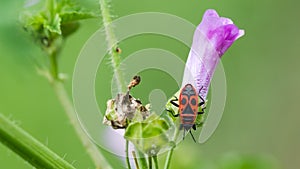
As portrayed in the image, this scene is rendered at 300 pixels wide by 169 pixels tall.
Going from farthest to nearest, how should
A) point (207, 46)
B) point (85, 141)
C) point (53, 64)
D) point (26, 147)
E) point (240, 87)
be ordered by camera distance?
point (240, 87)
point (53, 64)
point (85, 141)
point (207, 46)
point (26, 147)

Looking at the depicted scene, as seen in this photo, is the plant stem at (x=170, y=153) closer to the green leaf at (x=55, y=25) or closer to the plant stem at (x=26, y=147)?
the plant stem at (x=26, y=147)

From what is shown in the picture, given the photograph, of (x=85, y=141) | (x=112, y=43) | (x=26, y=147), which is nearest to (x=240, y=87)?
(x=85, y=141)

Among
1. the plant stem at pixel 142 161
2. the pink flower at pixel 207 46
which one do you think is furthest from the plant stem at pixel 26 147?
the pink flower at pixel 207 46

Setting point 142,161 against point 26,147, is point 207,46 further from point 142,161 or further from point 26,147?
point 26,147

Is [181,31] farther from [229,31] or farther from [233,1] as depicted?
[233,1]

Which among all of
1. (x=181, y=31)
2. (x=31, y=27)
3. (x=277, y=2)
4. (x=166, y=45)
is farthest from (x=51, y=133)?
(x=181, y=31)

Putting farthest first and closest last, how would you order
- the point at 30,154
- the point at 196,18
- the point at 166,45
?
the point at 196,18, the point at 166,45, the point at 30,154
